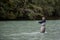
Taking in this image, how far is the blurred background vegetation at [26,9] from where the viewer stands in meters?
38.9

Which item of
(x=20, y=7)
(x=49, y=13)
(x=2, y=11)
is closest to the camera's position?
(x=2, y=11)

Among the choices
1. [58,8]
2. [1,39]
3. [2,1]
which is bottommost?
[58,8]

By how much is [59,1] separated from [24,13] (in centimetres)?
970

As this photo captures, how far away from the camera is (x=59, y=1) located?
4703 cm

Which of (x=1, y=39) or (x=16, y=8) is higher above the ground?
(x=1, y=39)

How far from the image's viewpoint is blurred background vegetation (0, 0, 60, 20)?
3888 cm

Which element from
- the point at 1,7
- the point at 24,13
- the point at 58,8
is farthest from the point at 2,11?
the point at 58,8

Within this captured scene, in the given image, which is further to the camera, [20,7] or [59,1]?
[59,1]

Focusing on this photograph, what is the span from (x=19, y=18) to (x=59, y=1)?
35.3 feet

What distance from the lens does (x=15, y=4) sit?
40.1 metres

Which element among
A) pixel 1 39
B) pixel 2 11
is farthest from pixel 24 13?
pixel 1 39

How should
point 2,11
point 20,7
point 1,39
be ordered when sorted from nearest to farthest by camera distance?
point 1,39
point 2,11
point 20,7

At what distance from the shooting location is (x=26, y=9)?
40.6 metres

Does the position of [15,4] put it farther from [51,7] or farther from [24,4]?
[51,7]
